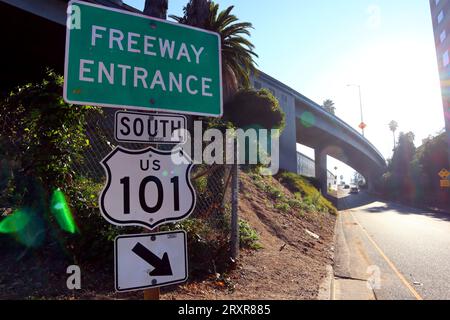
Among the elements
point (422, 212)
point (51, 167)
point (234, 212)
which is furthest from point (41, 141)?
point (422, 212)

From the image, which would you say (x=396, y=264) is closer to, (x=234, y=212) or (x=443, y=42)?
(x=234, y=212)

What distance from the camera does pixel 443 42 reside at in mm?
42125

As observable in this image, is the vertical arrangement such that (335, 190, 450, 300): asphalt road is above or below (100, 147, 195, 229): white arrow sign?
below

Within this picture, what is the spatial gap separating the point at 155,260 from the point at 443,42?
166 ft

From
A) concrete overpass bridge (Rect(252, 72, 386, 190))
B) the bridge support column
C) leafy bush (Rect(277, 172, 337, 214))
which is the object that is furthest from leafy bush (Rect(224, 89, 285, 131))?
the bridge support column

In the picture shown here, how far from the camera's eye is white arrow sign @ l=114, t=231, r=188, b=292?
6.89 ft

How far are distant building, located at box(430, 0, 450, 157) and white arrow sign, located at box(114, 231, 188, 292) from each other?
45.7m

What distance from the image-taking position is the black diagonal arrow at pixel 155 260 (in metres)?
2.16

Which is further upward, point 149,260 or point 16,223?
point 16,223

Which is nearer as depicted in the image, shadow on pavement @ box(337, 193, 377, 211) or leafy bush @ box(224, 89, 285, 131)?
leafy bush @ box(224, 89, 285, 131)

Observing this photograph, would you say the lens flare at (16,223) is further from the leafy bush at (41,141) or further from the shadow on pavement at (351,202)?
the shadow on pavement at (351,202)

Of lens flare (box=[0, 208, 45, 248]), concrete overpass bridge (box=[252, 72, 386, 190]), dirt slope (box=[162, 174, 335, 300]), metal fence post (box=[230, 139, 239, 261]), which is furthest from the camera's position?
concrete overpass bridge (box=[252, 72, 386, 190])

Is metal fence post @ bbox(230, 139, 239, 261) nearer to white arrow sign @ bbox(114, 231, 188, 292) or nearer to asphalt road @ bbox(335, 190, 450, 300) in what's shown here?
asphalt road @ bbox(335, 190, 450, 300)

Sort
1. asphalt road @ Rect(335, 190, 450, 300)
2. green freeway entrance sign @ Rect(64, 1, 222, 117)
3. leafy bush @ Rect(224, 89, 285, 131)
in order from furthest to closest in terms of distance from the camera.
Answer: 1. leafy bush @ Rect(224, 89, 285, 131)
2. asphalt road @ Rect(335, 190, 450, 300)
3. green freeway entrance sign @ Rect(64, 1, 222, 117)
